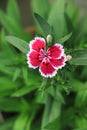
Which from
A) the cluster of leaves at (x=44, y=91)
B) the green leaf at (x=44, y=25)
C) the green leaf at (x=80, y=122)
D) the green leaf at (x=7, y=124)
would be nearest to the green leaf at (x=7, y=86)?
the cluster of leaves at (x=44, y=91)

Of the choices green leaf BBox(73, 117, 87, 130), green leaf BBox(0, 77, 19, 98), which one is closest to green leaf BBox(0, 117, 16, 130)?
green leaf BBox(0, 77, 19, 98)

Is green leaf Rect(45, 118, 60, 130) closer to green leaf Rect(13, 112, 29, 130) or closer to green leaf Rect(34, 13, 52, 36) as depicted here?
green leaf Rect(13, 112, 29, 130)

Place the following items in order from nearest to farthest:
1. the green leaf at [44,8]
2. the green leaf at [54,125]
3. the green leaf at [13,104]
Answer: the green leaf at [54,125], the green leaf at [13,104], the green leaf at [44,8]

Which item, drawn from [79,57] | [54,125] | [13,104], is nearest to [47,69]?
[79,57]

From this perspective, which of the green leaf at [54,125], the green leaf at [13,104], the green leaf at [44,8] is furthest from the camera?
the green leaf at [44,8]

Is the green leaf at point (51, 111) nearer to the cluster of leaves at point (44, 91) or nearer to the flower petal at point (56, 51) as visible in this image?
the cluster of leaves at point (44, 91)

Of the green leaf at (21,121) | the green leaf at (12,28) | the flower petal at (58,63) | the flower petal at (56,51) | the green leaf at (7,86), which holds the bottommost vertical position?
the green leaf at (21,121)
